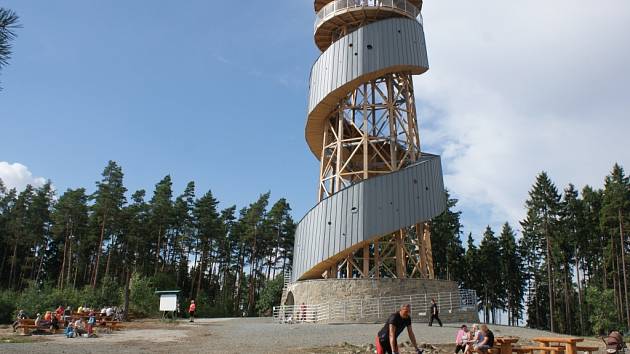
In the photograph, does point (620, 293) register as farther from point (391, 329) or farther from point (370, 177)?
point (391, 329)

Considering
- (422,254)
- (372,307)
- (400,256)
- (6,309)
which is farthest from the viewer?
(6,309)

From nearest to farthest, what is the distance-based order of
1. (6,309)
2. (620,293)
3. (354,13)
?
1. (354,13)
2. (6,309)
3. (620,293)

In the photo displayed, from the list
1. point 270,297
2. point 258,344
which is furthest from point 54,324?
point 270,297

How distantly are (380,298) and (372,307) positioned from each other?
1.34 ft

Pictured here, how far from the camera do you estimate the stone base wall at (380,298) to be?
17.6 metres

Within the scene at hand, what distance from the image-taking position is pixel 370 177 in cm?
2052

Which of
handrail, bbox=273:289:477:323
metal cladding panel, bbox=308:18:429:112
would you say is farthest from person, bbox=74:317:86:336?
metal cladding panel, bbox=308:18:429:112

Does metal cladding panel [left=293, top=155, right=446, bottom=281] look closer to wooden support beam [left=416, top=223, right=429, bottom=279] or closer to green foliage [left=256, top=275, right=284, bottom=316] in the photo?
wooden support beam [left=416, top=223, right=429, bottom=279]

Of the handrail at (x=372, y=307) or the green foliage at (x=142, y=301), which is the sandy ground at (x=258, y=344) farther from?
the green foliage at (x=142, y=301)

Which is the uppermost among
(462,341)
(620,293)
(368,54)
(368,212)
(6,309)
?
(368,54)

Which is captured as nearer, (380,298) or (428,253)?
(380,298)

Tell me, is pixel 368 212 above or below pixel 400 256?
above

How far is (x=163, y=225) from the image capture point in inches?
1672

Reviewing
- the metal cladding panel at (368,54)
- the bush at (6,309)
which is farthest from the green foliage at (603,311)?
the bush at (6,309)
